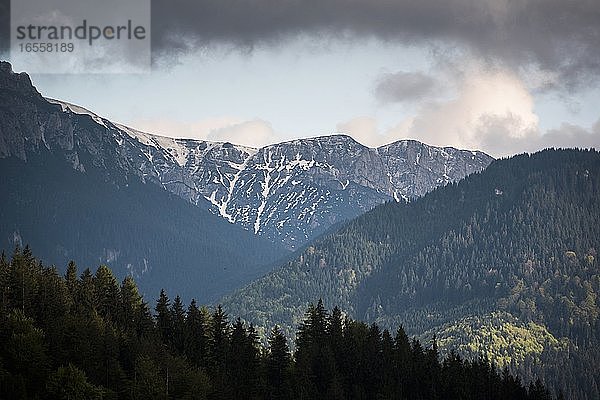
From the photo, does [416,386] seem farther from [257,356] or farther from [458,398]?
[257,356]

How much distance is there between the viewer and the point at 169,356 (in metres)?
134

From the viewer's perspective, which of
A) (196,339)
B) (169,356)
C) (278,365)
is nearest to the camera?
(169,356)

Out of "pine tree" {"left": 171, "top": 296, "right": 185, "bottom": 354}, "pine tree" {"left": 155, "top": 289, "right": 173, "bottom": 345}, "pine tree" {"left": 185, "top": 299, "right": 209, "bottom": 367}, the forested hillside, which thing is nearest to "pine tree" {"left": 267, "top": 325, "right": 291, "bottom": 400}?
the forested hillside

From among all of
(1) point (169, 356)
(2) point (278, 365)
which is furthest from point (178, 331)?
(2) point (278, 365)

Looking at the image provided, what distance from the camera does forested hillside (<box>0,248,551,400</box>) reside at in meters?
117

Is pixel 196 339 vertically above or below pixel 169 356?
above

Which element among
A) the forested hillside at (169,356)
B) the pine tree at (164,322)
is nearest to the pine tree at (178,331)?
the forested hillside at (169,356)

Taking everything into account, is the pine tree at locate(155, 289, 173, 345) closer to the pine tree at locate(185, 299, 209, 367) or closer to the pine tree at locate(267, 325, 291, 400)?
the pine tree at locate(185, 299, 209, 367)

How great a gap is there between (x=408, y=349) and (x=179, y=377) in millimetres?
56114

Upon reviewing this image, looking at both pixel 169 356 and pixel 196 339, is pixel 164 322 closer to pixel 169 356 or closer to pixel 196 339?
pixel 196 339

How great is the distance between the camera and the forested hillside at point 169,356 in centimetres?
Result: 11672

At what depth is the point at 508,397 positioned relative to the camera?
7032 inches

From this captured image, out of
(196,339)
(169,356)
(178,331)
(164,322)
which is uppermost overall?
(164,322)

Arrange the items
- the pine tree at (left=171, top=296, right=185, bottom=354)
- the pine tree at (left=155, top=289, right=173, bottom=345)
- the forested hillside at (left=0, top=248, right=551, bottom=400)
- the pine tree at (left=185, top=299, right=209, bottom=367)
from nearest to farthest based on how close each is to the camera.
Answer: the forested hillside at (left=0, top=248, right=551, bottom=400)
the pine tree at (left=185, top=299, right=209, bottom=367)
the pine tree at (left=171, top=296, right=185, bottom=354)
the pine tree at (left=155, top=289, right=173, bottom=345)
